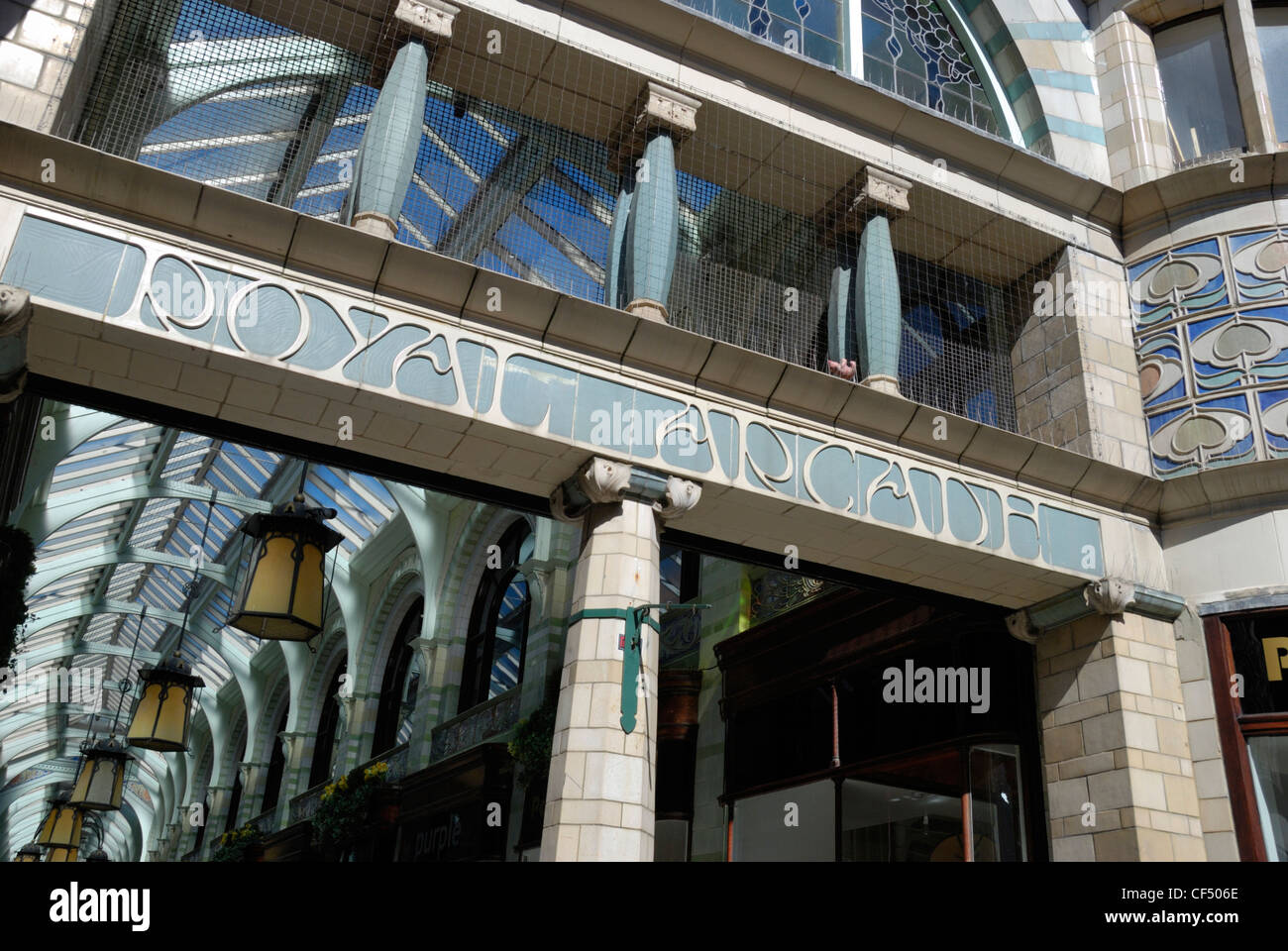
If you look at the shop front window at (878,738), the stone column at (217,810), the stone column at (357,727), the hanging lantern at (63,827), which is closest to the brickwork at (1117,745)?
the shop front window at (878,738)

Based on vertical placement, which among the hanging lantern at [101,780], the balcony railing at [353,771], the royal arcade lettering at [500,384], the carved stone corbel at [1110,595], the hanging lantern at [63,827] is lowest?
the hanging lantern at [63,827]

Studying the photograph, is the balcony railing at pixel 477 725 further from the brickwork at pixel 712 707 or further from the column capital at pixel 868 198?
the column capital at pixel 868 198

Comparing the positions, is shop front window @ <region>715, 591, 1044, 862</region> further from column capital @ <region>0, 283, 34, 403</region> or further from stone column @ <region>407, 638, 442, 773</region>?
column capital @ <region>0, 283, 34, 403</region>

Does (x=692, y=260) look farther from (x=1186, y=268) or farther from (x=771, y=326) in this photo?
(x=1186, y=268)

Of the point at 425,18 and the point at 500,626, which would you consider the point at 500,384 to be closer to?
the point at 425,18

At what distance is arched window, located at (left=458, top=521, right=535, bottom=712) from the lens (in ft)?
55.9

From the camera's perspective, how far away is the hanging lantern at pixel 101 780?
14.9 m

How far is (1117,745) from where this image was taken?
8.45m

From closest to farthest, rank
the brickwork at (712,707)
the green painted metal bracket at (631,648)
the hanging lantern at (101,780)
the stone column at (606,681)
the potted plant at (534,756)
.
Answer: the stone column at (606,681) → the green painted metal bracket at (631,648) → the brickwork at (712,707) → the potted plant at (534,756) → the hanging lantern at (101,780)

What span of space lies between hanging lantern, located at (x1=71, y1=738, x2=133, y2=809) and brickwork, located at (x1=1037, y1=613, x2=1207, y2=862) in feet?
41.9

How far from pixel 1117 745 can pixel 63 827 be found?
56.2 feet

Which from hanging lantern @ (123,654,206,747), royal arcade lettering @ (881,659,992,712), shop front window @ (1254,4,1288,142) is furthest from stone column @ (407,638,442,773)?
shop front window @ (1254,4,1288,142)

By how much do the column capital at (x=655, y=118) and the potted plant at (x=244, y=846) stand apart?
773 inches
